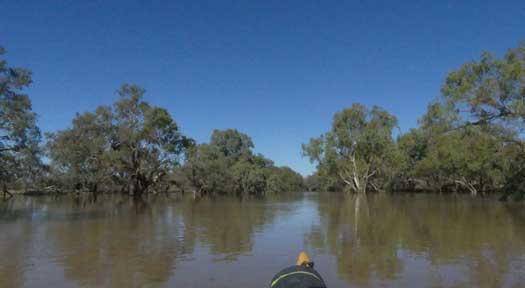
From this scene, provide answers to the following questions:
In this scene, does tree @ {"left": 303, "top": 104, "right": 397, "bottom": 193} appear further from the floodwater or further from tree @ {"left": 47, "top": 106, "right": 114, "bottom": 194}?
the floodwater

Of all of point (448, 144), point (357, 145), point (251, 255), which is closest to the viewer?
→ point (251, 255)

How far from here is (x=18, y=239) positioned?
12.3 metres

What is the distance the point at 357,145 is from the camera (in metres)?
66.1

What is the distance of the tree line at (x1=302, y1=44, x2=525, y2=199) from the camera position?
984 inches

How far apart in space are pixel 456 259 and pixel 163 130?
1591 inches

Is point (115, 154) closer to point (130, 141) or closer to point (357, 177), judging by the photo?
point (130, 141)

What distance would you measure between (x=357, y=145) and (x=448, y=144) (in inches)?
1071

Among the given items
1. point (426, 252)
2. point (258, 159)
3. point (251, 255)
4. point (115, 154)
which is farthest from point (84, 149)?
point (258, 159)

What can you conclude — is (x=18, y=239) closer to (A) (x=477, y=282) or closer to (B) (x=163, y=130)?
(A) (x=477, y=282)

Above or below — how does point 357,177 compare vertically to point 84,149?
below

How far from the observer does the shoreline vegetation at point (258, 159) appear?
24.8 m

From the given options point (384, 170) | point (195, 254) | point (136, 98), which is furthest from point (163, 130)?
point (384, 170)

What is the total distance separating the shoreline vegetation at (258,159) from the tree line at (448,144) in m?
0.09

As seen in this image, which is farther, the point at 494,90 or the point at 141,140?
the point at 141,140
